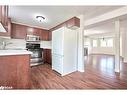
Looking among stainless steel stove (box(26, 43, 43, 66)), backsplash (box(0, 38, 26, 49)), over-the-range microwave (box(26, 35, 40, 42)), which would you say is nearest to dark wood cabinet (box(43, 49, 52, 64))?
stainless steel stove (box(26, 43, 43, 66))

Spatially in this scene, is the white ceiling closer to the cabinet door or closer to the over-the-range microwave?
the cabinet door

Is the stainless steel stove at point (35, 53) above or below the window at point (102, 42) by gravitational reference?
below

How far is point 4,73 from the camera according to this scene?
5.76ft

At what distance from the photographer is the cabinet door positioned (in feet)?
16.4

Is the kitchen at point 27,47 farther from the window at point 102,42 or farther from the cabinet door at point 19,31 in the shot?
the window at point 102,42

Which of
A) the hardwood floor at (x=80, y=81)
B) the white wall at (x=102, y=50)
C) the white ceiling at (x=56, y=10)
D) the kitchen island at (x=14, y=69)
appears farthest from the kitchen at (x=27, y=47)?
the white wall at (x=102, y=50)

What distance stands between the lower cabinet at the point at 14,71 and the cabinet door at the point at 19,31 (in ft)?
11.1

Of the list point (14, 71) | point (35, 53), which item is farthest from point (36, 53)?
point (14, 71)

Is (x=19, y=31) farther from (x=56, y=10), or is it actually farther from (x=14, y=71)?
(x=14, y=71)

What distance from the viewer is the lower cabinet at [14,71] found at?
1.74 m

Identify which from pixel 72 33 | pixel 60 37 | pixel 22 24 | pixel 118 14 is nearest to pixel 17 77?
pixel 60 37

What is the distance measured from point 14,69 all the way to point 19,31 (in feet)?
12.1
